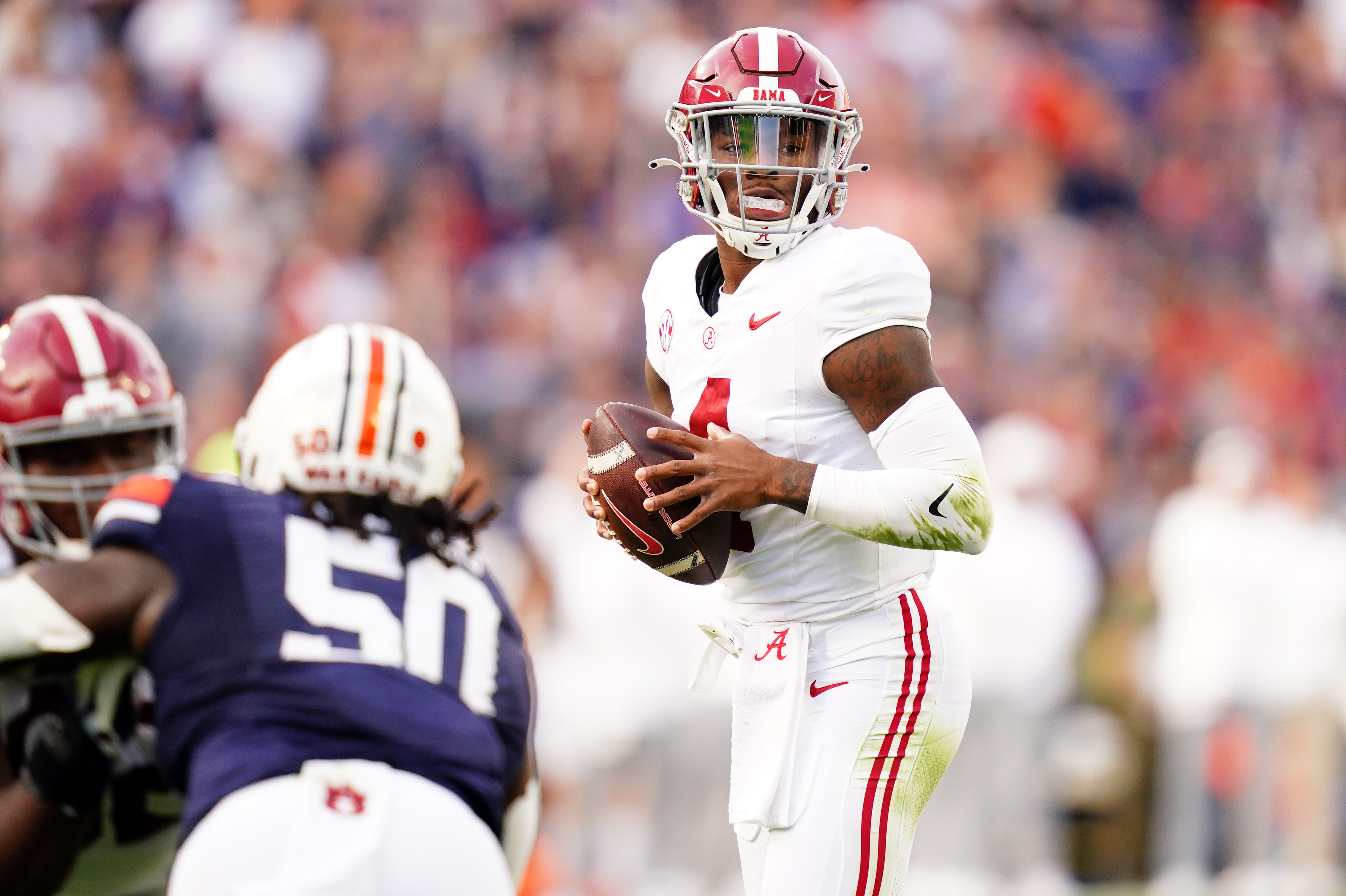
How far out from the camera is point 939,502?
3.10m

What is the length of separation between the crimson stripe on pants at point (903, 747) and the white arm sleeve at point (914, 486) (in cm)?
23

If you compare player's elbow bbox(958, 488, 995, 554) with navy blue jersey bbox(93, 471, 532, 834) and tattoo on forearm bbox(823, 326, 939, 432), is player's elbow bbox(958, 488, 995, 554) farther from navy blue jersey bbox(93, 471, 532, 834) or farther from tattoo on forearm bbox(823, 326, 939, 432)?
navy blue jersey bbox(93, 471, 532, 834)

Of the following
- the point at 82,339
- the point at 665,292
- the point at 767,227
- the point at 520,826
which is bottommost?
the point at 520,826

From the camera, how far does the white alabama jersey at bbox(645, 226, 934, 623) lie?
3.18m

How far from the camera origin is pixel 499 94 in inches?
418

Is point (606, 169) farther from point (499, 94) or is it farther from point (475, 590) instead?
point (475, 590)

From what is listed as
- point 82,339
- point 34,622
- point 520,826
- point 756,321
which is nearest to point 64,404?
point 82,339

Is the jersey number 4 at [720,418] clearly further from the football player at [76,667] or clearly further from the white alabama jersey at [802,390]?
the football player at [76,667]

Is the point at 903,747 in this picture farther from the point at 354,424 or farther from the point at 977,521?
Result: the point at 354,424

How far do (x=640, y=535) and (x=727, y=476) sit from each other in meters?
0.23

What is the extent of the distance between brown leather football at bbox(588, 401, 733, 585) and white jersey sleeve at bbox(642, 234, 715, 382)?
0.26 m

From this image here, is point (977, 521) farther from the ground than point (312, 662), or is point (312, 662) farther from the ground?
point (977, 521)

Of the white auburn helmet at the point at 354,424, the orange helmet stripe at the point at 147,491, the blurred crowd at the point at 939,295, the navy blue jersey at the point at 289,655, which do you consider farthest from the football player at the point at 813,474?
the blurred crowd at the point at 939,295

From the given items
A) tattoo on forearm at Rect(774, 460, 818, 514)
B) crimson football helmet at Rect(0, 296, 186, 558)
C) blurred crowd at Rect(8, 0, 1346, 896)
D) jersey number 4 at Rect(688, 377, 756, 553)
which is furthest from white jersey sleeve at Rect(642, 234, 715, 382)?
blurred crowd at Rect(8, 0, 1346, 896)
